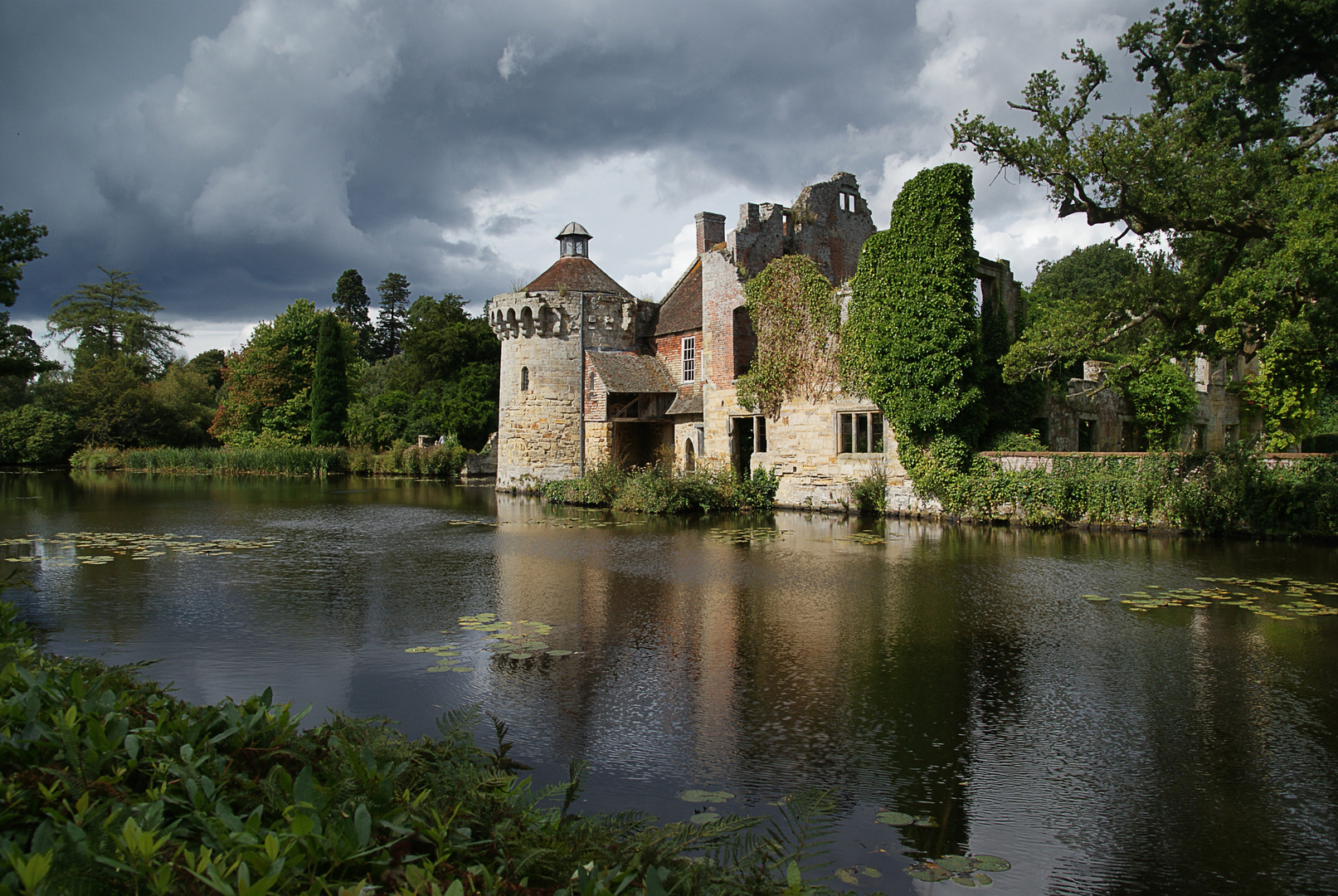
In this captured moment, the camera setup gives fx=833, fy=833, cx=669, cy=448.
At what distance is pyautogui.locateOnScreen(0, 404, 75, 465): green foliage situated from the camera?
49.1m

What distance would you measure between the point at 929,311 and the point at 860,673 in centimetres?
1385

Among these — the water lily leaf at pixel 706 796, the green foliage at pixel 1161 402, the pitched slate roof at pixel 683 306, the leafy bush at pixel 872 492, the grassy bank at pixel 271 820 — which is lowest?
the water lily leaf at pixel 706 796

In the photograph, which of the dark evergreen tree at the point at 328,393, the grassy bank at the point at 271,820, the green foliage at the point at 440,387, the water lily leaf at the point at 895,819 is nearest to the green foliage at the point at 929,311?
the water lily leaf at the point at 895,819

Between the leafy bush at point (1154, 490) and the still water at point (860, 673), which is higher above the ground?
the leafy bush at point (1154, 490)

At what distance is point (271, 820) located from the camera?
2.54 metres

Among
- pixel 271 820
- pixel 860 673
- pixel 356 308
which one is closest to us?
pixel 271 820

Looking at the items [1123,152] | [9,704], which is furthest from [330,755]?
[1123,152]

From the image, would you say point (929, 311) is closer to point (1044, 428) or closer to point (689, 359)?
point (1044, 428)

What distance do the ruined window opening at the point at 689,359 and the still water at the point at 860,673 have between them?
13.9 meters

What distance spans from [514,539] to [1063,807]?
1276 centimetres

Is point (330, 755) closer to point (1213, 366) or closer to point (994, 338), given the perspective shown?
point (994, 338)

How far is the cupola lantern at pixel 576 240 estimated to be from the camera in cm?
3148

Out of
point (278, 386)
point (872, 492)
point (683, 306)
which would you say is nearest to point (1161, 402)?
point (872, 492)

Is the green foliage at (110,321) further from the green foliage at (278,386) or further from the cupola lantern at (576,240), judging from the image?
the cupola lantern at (576,240)
